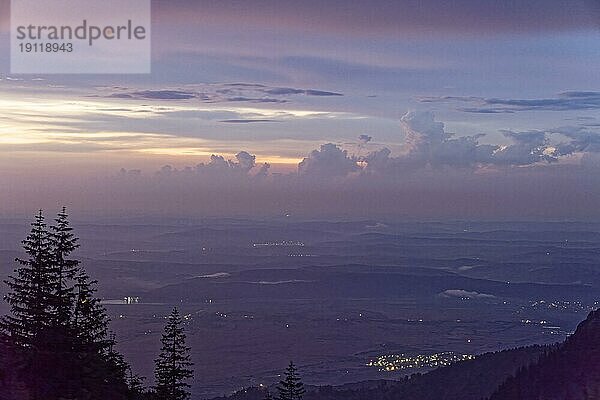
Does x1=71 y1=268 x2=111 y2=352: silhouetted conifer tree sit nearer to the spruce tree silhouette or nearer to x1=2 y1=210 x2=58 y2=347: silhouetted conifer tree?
the spruce tree silhouette

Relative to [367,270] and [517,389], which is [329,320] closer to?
[367,270]

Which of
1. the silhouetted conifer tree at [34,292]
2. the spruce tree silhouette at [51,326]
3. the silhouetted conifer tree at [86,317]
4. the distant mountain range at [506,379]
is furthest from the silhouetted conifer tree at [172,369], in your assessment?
the distant mountain range at [506,379]

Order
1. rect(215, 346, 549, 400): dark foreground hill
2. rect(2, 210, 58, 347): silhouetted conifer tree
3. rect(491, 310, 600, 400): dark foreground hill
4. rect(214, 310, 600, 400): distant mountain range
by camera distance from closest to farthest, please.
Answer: rect(2, 210, 58, 347): silhouetted conifer tree
rect(491, 310, 600, 400): dark foreground hill
rect(214, 310, 600, 400): distant mountain range
rect(215, 346, 549, 400): dark foreground hill

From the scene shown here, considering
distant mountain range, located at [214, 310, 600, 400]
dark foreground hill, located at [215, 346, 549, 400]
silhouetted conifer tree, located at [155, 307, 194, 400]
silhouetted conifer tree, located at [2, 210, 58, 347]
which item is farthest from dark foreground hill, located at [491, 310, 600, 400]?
silhouetted conifer tree, located at [2, 210, 58, 347]

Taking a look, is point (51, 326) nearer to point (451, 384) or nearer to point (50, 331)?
point (50, 331)

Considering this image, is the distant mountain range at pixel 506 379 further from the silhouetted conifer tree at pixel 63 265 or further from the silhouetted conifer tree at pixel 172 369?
the silhouetted conifer tree at pixel 63 265

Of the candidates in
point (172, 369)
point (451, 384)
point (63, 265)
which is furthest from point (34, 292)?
point (451, 384)

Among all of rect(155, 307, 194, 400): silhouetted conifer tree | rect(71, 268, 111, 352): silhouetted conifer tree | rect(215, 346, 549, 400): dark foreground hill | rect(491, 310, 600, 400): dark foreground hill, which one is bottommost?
rect(215, 346, 549, 400): dark foreground hill

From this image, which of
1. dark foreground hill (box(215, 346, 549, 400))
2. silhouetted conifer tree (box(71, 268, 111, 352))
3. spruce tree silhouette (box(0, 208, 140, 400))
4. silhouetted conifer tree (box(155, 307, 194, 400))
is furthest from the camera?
dark foreground hill (box(215, 346, 549, 400))
